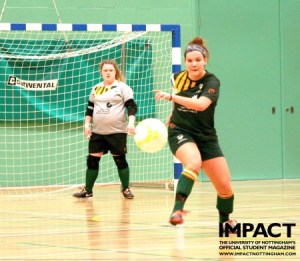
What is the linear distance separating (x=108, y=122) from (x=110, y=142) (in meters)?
0.27

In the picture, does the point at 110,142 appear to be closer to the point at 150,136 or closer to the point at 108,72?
the point at 108,72

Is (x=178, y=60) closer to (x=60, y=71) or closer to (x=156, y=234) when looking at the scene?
(x=60, y=71)

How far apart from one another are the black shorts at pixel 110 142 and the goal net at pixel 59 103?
7.28 ft

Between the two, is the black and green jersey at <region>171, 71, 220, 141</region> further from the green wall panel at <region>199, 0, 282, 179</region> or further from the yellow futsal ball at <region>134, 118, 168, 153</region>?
the green wall panel at <region>199, 0, 282, 179</region>

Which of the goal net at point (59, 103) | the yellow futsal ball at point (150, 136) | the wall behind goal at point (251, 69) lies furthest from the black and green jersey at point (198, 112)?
the wall behind goal at point (251, 69)

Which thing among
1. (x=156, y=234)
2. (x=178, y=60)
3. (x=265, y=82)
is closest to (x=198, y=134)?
(x=156, y=234)

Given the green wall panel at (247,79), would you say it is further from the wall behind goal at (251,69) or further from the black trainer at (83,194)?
the black trainer at (83,194)

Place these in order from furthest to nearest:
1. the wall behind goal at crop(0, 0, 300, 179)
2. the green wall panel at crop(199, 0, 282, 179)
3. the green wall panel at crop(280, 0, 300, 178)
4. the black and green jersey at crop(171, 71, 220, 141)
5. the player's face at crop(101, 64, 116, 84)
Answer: the green wall panel at crop(280, 0, 300, 178) → the green wall panel at crop(199, 0, 282, 179) → the wall behind goal at crop(0, 0, 300, 179) → the player's face at crop(101, 64, 116, 84) → the black and green jersey at crop(171, 71, 220, 141)

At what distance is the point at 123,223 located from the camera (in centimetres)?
795

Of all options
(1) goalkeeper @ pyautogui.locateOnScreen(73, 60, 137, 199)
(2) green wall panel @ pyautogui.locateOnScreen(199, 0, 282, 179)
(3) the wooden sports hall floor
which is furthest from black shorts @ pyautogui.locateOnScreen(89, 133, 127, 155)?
(2) green wall panel @ pyautogui.locateOnScreen(199, 0, 282, 179)

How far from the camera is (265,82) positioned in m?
16.3

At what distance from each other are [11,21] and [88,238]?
315 inches

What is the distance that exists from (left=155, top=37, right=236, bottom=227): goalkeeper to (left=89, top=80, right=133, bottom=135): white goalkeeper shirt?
4337 millimetres

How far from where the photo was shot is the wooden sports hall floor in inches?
228
